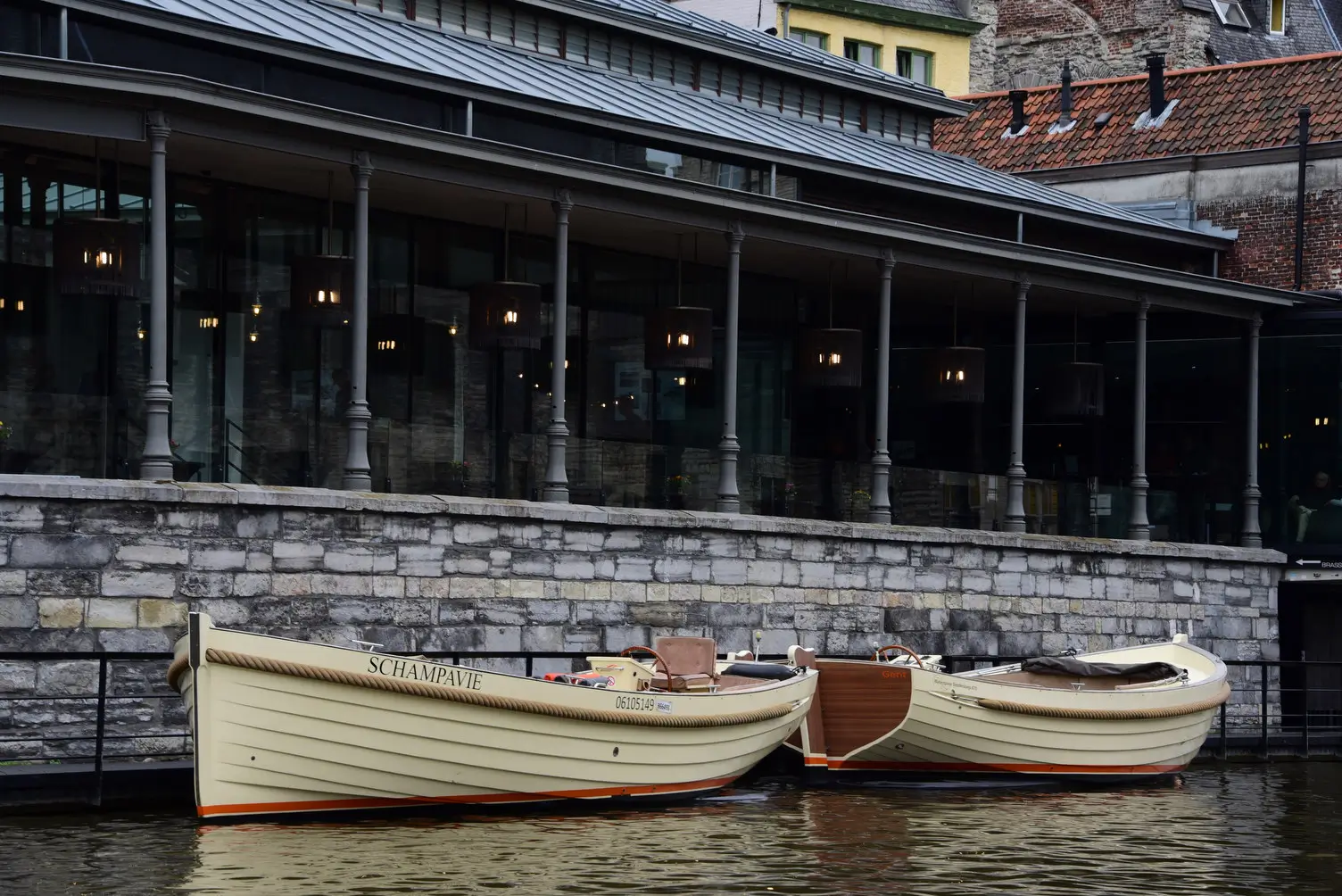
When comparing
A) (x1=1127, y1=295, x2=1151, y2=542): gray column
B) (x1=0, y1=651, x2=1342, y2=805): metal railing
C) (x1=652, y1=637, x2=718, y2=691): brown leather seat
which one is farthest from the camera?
(x1=1127, y1=295, x2=1151, y2=542): gray column

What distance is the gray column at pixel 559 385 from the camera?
23.0m

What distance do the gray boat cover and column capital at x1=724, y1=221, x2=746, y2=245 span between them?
5808 mm

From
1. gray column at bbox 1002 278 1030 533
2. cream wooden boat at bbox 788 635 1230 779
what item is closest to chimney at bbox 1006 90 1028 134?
gray column at bbox 1002 278 1030 533

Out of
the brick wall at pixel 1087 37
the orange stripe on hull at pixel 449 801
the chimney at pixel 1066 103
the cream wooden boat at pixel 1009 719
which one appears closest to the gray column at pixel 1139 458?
the cream wooden boat at pixel 1009 719

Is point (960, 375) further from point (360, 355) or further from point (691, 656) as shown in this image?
point (360, 355)

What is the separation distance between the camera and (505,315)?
80.7ft

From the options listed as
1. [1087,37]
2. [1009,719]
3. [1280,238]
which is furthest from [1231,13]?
[1009,719]

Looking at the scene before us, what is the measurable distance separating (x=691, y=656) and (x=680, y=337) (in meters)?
6.88

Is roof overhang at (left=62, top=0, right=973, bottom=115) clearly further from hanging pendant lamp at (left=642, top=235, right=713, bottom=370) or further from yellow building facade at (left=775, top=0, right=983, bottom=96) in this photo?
yellow building facade at (left=775, top=0, right=983, bottom=96)

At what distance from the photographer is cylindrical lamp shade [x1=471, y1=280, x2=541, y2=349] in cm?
2459

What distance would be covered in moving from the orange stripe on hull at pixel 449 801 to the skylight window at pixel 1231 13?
4077 centimetres

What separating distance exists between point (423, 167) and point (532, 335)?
119 inches

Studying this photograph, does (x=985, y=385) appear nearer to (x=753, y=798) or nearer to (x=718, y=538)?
(x=718, y=538)

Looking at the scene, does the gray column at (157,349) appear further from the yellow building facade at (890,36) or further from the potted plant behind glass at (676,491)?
the yellow building facade at (890,36)
